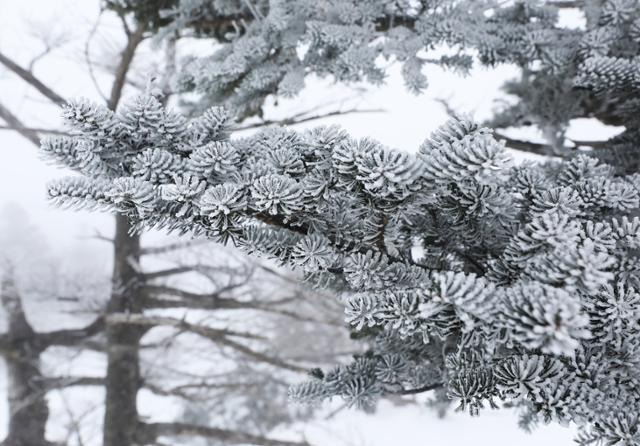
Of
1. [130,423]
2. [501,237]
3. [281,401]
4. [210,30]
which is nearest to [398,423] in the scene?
[281,401]

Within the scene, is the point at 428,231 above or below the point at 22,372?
below

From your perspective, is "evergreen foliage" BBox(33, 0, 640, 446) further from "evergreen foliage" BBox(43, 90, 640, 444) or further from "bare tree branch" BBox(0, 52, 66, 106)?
"bare tree branch" BBox(0, 52, 66, 106)

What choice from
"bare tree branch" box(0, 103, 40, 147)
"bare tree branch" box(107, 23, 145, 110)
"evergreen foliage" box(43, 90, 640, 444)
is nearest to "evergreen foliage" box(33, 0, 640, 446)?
"evergreen foliage" box(43, 90, 640, 444)

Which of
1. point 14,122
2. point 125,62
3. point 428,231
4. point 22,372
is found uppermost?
point 125,62

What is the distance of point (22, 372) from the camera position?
5.23 meters

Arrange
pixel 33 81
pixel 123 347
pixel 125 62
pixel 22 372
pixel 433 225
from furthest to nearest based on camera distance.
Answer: pixel 22 372, pixel 123 347, pixel 33 81, pixel 125 62, pixel 433 225

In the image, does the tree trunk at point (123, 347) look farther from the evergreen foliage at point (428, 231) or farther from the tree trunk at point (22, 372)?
the evergreen foliage at point (428, 231)

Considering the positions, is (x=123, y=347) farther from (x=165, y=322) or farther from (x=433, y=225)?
(x=433, y=225)

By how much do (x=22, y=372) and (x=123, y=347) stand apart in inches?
50.6

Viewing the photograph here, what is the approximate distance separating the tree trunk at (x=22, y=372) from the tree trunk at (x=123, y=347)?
3.21ft

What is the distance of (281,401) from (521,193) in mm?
10957

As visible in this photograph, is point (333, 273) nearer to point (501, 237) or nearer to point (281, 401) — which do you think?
point (501, 237)

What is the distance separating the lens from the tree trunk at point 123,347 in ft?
→ 15.5

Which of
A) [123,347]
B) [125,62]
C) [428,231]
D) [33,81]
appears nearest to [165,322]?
[123,347]
